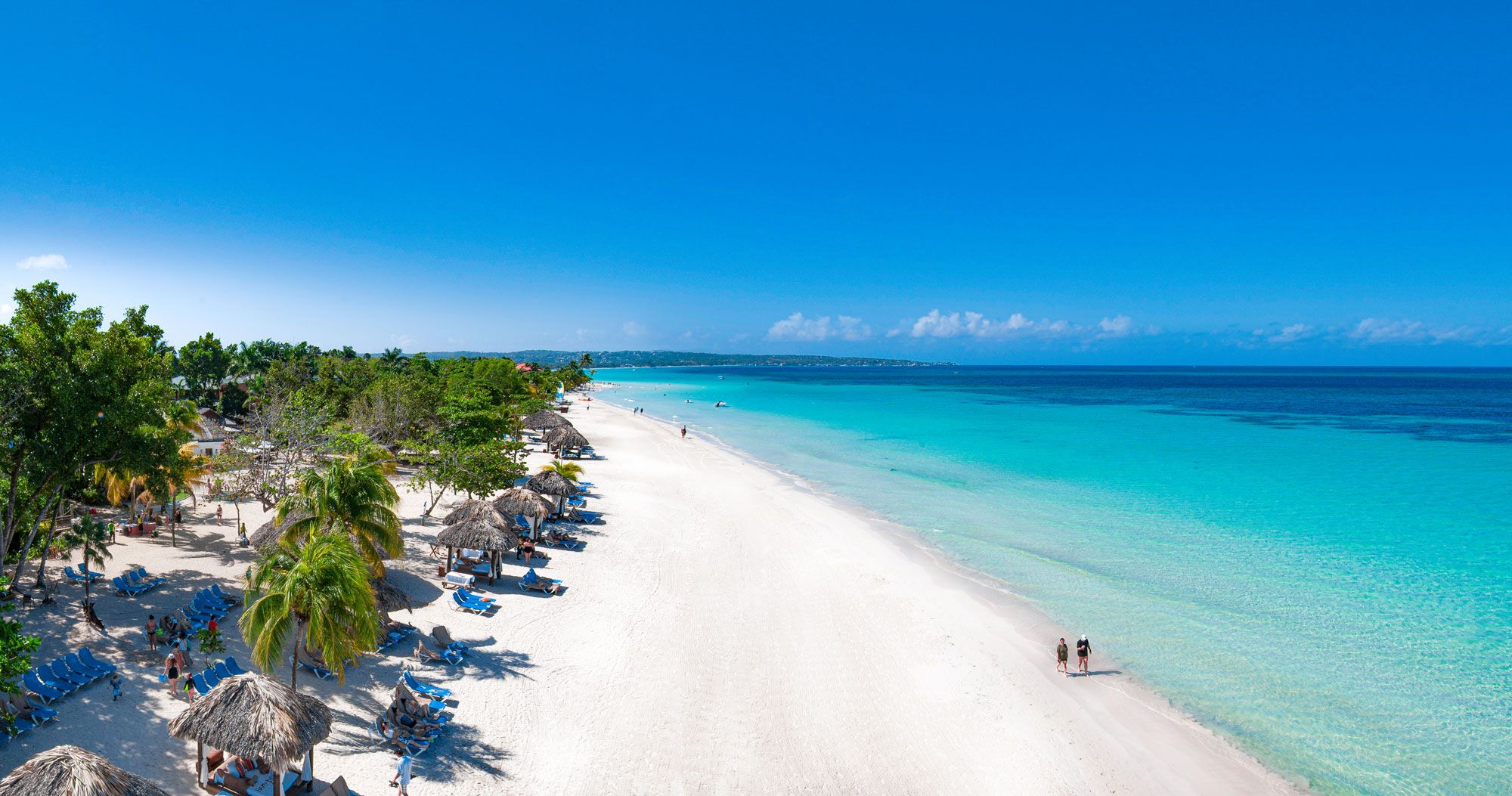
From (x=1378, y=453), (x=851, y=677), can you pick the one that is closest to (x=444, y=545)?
(x=851, y=677)

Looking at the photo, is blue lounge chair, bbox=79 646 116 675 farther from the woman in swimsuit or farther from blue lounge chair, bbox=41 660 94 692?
the woman in swimsuit

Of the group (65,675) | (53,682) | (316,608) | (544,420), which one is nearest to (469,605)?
(316,608)

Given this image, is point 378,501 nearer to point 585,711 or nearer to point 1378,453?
point 585,711

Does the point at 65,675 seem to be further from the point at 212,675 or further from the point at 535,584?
the point at 535,584

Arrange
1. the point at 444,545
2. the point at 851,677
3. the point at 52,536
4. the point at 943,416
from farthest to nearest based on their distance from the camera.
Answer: the point at 943,416
the point at 444,545
the point at 52,536
the point at 851,677

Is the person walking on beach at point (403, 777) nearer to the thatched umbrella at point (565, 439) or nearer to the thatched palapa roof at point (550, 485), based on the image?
the thatched palapa roof at point (550, 485)

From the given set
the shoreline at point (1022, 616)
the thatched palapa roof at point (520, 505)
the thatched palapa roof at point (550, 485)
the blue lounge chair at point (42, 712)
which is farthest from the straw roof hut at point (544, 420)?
the blue lounge chair at point (42, 712)

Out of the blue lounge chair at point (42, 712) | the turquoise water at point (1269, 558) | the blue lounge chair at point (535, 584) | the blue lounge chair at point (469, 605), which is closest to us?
the blue lounge chair at point (42, 712)
